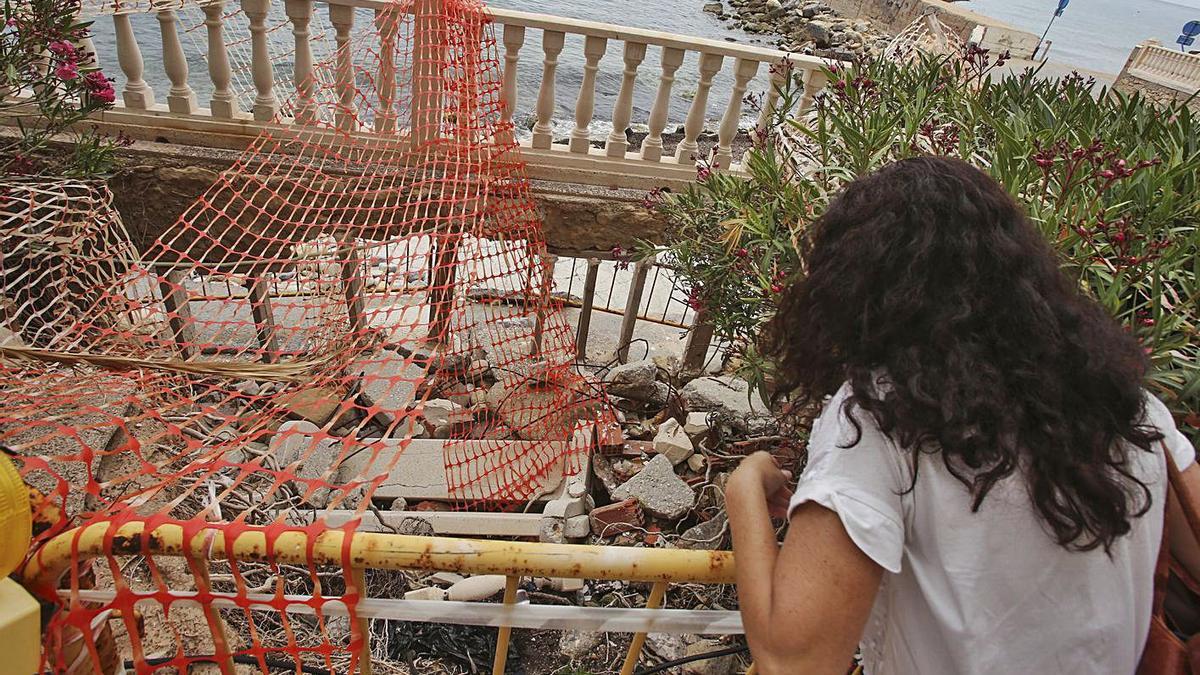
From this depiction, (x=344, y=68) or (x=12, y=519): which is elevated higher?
(x=12, y=519)

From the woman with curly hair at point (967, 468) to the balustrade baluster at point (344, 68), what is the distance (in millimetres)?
3041

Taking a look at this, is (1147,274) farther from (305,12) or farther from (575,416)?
(305,12)

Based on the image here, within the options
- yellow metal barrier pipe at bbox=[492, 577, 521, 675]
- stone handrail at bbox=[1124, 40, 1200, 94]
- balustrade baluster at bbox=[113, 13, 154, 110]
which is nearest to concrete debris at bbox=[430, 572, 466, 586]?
yellow metal barrier pipe at bbox=[492, 577, 521, 675]

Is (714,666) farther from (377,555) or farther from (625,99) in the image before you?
(625,99)

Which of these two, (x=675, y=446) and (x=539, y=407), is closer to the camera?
(x=675, y=446)

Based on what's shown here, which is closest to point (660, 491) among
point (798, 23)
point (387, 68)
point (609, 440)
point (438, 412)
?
point (609, 440)

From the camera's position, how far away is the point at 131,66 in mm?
3396

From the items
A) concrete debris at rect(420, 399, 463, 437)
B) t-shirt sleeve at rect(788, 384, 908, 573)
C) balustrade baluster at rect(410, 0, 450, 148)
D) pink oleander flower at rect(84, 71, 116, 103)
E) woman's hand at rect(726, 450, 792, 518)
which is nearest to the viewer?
t-shirt sleeve at rect(788, 384, 908, 573)

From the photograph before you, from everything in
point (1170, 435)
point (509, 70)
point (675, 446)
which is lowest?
point (675, 446)

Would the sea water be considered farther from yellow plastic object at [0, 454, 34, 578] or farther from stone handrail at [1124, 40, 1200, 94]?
yellow plastic object at [0, 454, 34, 578]

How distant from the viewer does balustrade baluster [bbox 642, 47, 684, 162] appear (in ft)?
11.7

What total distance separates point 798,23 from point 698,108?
57.7 ft

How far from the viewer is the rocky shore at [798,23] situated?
17.5 m

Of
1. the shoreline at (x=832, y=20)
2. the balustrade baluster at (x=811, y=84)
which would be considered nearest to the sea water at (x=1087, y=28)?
the shoreline at (x=832, y=20)
